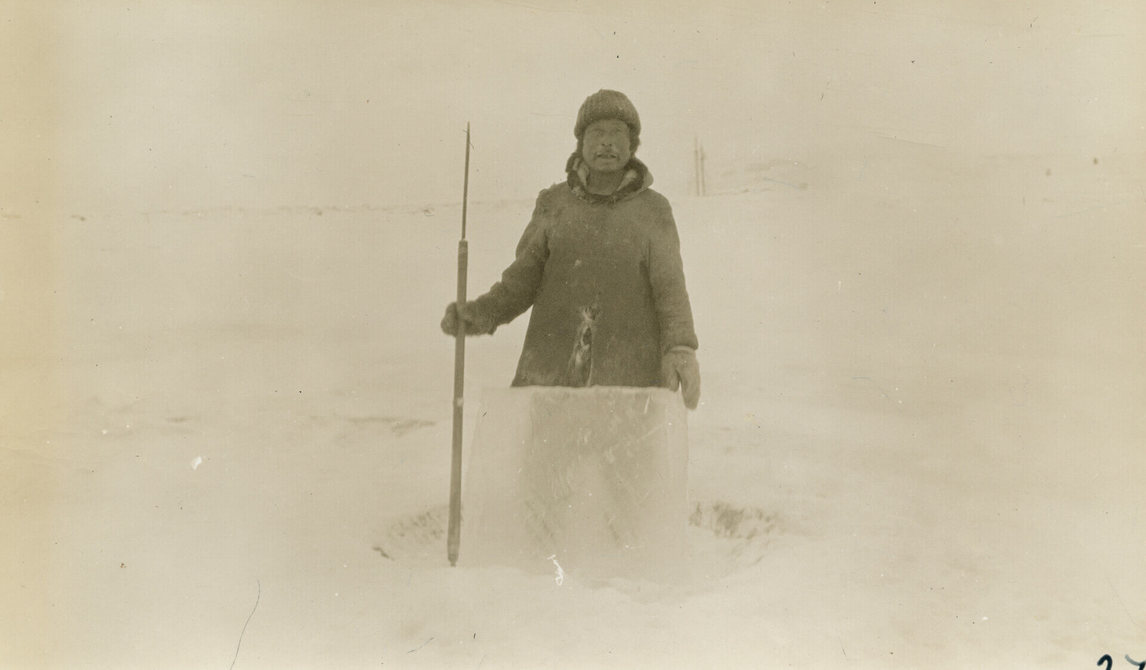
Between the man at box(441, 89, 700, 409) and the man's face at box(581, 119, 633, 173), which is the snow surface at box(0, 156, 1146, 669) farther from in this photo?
the man's face at box(581, 119, 633, 173)

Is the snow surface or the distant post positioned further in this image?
the distant post

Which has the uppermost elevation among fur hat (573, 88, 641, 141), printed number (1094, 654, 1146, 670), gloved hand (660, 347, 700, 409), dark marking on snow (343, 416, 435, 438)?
fur hat (573, 88, 641, 141)

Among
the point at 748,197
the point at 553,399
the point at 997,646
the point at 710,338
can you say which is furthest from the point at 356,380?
the point at 997,646

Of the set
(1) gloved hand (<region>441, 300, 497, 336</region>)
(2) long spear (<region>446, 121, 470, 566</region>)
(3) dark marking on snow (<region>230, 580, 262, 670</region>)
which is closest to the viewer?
(3) dark marking on snow (<region>230, 580, 262, 670</region>)

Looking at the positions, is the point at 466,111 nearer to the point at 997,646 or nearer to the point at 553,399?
the point at 553,399

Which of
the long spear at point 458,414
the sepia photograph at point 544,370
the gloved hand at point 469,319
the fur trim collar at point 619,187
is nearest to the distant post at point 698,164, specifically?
the sepia photograph at point 544,370

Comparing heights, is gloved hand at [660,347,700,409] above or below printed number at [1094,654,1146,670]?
above

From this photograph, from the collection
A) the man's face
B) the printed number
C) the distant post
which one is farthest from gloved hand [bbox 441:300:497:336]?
the distant post

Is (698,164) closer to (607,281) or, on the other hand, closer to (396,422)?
(396,422)
